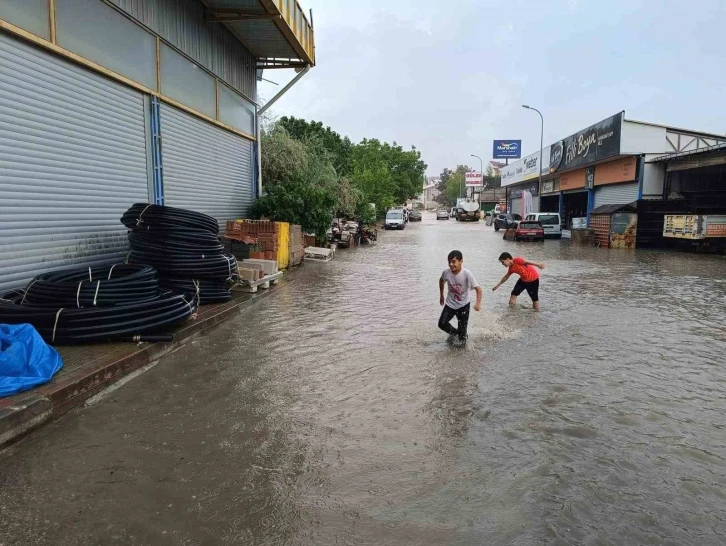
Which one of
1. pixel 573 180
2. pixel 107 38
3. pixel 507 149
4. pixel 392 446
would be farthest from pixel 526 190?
pixel 392 446

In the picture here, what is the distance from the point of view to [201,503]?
10.2 feet

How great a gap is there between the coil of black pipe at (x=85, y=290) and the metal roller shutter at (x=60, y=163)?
565 mm

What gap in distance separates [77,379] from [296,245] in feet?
38.8

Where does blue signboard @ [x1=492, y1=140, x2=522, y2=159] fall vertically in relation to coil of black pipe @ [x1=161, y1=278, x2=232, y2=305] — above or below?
above

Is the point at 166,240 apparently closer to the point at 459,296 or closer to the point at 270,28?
the point at 459,296

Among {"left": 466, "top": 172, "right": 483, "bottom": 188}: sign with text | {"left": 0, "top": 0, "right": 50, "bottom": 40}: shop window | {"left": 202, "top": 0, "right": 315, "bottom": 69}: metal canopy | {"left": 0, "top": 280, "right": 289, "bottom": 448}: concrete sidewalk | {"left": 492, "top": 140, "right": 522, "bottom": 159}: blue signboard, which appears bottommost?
{"left": 0, "top": 280, "right": 289, "bottom": 448}: concrete sidewalk

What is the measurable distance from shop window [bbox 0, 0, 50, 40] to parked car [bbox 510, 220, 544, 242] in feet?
90.1

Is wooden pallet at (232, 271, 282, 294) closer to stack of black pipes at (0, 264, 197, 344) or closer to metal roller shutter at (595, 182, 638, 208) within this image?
stack of black pipes at (0, 264, 197, 344)

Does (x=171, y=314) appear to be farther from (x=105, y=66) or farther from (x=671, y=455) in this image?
(x=671, y=455)

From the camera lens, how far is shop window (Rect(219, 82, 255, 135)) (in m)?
14.0

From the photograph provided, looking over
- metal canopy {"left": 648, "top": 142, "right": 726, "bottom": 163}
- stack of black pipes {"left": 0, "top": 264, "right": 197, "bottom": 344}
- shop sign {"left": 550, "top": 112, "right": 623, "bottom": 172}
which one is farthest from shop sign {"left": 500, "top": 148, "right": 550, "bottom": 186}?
stack of black pipes {"left": 0, "top": 264, "right": 197, "bottom": 344}

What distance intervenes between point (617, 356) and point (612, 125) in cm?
2552

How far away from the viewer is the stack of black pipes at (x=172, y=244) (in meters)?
7.82

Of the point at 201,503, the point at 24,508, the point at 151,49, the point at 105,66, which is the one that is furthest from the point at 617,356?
the point at 151,49
